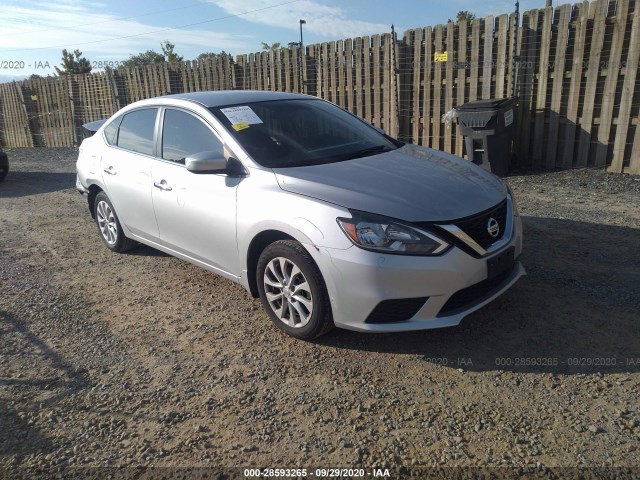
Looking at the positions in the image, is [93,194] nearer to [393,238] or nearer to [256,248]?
[256,248]

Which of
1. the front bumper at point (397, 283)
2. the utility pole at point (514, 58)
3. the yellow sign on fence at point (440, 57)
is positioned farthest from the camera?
the yellow sign on fence at point (440, 57)

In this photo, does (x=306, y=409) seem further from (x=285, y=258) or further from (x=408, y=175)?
(x=408, y=175)

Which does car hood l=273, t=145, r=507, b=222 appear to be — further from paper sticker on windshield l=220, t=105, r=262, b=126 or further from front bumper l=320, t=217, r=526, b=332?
paper sticker on windshield l=220, t=105, r=262, b=126

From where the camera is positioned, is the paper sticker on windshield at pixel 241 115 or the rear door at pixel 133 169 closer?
the paper sticker on windshield at pixel 241 115

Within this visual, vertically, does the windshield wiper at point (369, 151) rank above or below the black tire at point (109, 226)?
above

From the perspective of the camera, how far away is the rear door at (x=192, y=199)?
3980 mm

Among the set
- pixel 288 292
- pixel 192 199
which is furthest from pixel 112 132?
pixel 288 292

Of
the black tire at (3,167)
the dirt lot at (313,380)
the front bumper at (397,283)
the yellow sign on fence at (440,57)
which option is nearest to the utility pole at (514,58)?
the yellow sign on fence at (440,57)

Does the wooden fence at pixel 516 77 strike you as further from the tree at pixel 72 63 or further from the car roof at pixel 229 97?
the tree at pixel 72 63

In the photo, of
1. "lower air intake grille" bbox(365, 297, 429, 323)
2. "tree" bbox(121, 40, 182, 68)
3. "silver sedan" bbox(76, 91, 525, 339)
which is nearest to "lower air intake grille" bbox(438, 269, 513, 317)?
"silver sedan" bbox(76, 91, 525, 339)

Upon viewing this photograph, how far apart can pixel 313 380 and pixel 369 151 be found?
2066mm

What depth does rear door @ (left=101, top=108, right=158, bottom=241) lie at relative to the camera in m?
4.86

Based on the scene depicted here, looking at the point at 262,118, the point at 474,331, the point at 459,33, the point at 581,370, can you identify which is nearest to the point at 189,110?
the point at 262,118

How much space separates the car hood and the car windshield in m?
0.21
